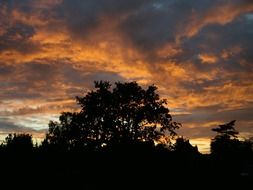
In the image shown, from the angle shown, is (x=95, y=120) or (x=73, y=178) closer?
(x=73, y=178)

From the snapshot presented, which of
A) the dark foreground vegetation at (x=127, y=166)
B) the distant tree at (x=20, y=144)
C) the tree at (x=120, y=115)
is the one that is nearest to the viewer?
the dark foreground vegetation at (x=127, y=166)

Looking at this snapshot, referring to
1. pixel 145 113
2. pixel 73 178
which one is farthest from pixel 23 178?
pixel 145 113

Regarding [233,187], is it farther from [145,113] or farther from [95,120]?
[95,120]

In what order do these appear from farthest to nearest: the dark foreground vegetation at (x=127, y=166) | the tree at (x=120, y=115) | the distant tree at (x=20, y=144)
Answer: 1. the tree at (x=120, y=115)
2. the distant tree at (x=20, y=144)
3. the dark foreground vegetation at (x=127, y=166)

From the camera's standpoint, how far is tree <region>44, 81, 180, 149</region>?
74.6 metres

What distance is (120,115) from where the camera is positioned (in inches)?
2980

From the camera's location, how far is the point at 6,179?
40312 millimetres

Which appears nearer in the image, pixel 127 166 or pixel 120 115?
pixel 127 166

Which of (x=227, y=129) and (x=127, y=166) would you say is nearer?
(x=127, y=166)

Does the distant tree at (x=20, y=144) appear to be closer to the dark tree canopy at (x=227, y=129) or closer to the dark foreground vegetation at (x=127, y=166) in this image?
the dark foreground vegetation at (x=127, y=166)

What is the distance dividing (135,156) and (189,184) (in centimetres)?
623

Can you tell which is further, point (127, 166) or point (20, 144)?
point (20, 144)

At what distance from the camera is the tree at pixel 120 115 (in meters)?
74.6

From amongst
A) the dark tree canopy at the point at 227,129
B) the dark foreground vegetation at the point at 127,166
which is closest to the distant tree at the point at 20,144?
the dark foreground vegetation at the point at 127,166
